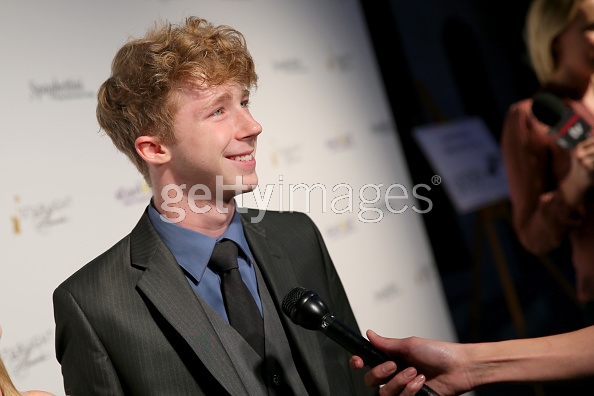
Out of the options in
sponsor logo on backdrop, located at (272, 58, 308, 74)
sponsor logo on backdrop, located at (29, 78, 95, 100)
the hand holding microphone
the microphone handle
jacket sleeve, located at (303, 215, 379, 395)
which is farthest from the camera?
sponsor logo on backdrop, located at (272, 58, 308, 74)

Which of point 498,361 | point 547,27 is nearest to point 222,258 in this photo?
point 498,361

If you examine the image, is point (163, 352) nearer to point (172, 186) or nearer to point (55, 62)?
point (172, 186)

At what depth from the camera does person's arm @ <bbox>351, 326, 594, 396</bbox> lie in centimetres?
192

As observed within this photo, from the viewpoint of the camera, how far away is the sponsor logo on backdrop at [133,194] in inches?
97.7

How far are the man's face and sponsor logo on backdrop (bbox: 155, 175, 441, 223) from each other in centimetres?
2

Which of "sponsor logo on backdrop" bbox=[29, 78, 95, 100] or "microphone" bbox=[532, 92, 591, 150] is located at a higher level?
"sponsor logo on backdrop" bbox=[29, 78, 95, 100]

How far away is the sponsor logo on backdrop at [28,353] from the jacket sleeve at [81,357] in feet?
1.50

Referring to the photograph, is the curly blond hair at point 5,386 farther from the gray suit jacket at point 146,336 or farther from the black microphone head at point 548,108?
the black microphone head at point 548,108

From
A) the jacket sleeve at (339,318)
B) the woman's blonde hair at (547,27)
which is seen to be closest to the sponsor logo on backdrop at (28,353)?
the jacket sleeve at (339,318)

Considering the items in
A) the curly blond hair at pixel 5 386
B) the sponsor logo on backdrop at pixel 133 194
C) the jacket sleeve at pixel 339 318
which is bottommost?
the jacket sleeve at pixel 339 318

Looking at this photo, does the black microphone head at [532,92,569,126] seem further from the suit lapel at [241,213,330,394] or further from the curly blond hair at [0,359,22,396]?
the curly blond hair at [0,359,22,396]

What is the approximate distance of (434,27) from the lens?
5.59 meters

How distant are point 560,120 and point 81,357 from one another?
2143 millimetres

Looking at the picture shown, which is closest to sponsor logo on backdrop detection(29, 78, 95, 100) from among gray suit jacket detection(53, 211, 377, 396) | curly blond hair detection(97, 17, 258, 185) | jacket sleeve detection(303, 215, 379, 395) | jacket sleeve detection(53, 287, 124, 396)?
curly blond hair detection(97, 17, 258, 185)
